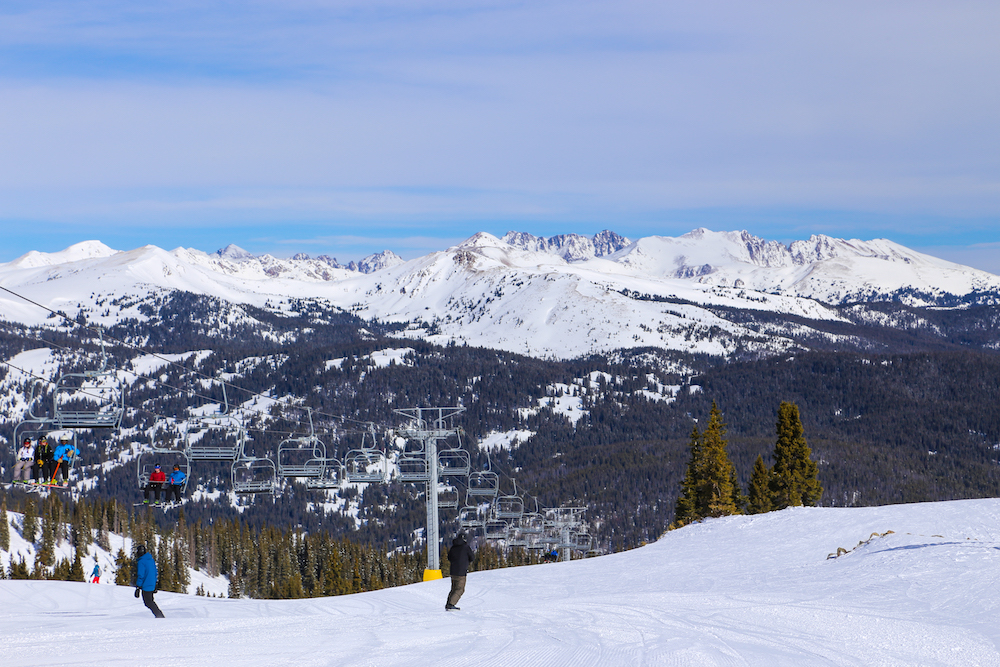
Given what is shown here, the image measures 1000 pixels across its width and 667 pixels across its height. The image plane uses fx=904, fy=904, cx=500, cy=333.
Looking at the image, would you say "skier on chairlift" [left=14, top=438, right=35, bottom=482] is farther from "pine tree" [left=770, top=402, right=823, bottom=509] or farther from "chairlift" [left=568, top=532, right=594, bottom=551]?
"chairlift" [left=568, top=532, right=594, bottom=551]

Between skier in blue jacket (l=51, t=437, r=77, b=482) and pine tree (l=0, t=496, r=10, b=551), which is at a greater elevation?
skier in blue jacket (l=51, t=437, r=77, b=482)

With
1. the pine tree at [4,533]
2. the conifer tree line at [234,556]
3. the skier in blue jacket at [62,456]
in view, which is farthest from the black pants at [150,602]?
the pine tree at [4,533]

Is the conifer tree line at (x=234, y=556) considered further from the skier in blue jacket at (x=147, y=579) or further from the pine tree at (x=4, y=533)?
the skier in blue jacket at (x=147, y=579)

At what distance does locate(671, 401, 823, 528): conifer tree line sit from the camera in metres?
68.4

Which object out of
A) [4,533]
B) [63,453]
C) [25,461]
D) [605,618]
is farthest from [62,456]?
[4,533]

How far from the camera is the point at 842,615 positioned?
1917 cm

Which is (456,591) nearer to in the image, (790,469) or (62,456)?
(62,456)

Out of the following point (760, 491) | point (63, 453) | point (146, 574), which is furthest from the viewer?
point (760, 491)

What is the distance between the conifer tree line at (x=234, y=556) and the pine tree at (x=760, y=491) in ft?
176

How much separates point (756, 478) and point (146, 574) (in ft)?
202

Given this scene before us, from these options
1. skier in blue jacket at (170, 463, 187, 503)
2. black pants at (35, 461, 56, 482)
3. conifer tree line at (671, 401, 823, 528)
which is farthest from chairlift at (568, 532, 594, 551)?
black pants at (35, 461, 56, 482)

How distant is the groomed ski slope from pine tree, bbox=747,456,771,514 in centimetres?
4043

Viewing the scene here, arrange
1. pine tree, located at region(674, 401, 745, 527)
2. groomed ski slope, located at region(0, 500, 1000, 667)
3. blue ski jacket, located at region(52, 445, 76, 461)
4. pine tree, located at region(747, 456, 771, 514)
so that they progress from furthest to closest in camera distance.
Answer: pine tree, located at region(747, 456, 771, 514) → pine tree, located at region(674, 401, 745, 527) → blue ski jacket, located at region(52, 445, 76, 461) → groomed ski slope, located at region(0, 500, 1000, 667)

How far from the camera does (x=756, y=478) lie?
75.4 meters
